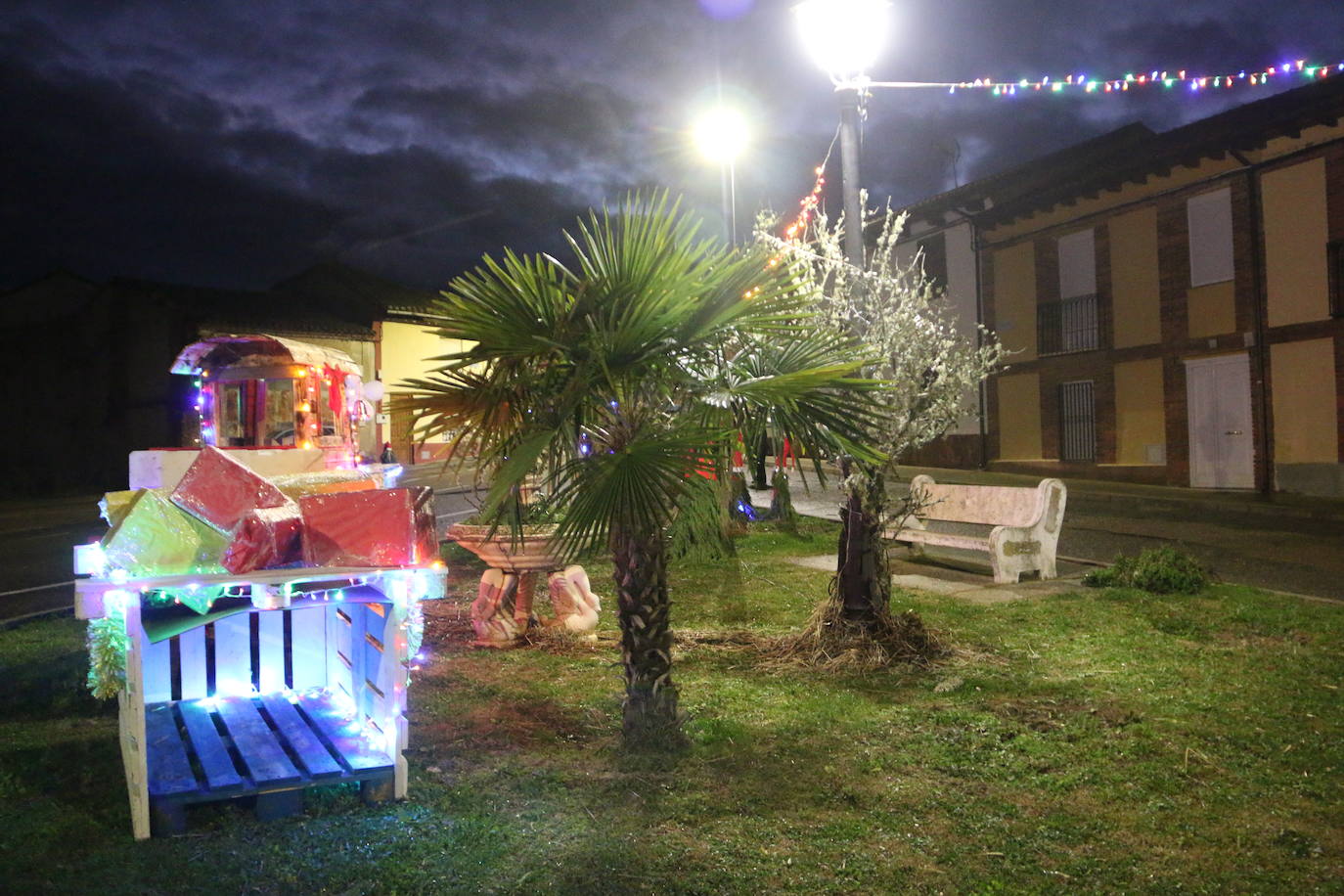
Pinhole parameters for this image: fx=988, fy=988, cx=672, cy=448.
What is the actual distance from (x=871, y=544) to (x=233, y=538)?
431 cm

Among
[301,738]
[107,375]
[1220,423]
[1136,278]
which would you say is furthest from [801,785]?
[107,375]

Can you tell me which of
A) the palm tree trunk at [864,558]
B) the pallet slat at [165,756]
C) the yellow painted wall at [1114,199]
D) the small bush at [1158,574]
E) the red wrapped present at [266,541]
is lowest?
the pallet slat at [165,756]

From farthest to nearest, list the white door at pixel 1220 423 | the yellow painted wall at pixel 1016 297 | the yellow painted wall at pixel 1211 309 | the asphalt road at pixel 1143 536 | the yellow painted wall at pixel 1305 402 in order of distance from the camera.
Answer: the yellow painted wall at pixel 1016 297 → the yellow painted wall at pixel 1211 309 → the white door at pixel 1220 423 → the yellow painted wall at pixel 1305 402 → the asphalt road at pixel 1143 536

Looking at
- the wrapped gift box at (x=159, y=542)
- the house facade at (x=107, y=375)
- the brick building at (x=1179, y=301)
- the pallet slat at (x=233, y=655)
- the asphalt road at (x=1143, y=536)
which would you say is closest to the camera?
the wrapped gift box at (x=159, y=542)

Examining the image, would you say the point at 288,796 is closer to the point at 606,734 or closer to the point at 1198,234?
the point at 606,734

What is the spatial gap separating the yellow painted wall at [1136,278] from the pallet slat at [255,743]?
73.1 ft

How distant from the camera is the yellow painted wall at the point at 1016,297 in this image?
26.1 metres

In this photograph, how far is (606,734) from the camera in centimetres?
533

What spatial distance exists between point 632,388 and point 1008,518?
6.59m

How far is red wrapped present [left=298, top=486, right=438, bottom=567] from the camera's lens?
432 cm

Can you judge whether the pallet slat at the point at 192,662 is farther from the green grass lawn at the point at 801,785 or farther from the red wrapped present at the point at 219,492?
the red wrapped present at the point at 219,492

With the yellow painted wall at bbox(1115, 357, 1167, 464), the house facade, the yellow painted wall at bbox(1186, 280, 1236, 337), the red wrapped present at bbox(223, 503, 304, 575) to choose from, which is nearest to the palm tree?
the red wrapped present at bbox(223, 503, 304, 575)

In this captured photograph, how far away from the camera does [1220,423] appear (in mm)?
21281

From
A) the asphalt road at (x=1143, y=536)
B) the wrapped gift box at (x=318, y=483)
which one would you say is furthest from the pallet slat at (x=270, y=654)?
the asphalt road at (x=1143, y=536)
